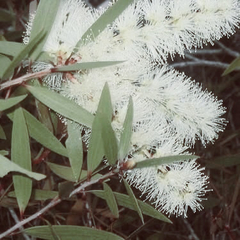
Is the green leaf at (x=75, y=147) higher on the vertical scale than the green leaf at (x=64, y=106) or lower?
lower

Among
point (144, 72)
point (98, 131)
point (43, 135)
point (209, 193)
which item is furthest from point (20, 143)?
point (209, 193)

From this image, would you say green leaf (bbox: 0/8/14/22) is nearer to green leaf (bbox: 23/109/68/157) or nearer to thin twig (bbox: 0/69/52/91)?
green leaf (bbox: 23/109/68/157)

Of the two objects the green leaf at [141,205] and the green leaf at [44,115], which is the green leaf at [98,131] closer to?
the green leaf at [141,205]

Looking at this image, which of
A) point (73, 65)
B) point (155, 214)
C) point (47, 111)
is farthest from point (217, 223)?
point (73, 65)

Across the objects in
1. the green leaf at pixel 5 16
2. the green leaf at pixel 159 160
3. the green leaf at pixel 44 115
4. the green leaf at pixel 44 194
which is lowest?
the green leaf at pixel 159 160

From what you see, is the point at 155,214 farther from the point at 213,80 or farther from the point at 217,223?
the point at 213,80

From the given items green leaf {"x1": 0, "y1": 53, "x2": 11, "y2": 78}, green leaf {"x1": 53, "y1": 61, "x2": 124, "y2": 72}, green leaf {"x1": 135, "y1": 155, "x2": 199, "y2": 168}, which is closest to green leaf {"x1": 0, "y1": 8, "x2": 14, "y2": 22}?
green leaf {"x1": 0, "y1": 53, "x2": 11, "y2": 78}

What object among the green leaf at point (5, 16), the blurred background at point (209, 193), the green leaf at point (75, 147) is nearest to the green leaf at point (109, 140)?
the green leaf at point (75, 147)
